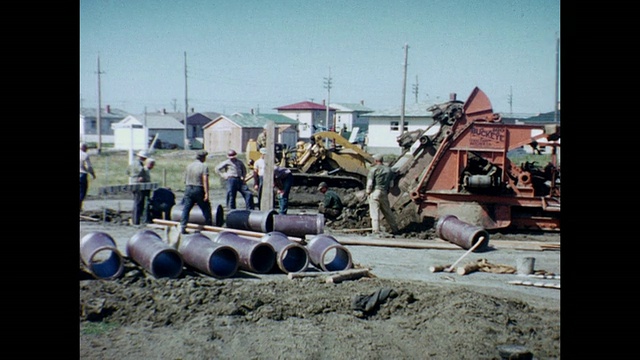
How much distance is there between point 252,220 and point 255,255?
9.07 feet

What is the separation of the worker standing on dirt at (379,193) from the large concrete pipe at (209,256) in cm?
456

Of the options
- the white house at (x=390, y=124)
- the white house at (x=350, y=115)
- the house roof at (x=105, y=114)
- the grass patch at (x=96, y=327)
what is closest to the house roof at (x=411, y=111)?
the white house at (x=390, y=124)

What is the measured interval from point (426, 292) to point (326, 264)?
1.97 meters

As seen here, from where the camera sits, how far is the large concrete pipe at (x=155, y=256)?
301 inches

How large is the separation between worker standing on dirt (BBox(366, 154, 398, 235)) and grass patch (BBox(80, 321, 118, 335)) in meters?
6.88

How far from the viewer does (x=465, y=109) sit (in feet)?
41.9

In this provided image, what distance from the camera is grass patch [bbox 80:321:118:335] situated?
5.87 m

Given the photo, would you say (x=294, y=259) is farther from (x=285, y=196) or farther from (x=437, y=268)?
(x=285, y=196)

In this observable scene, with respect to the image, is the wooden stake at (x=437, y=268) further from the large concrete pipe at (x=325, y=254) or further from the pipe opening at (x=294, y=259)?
the pipe opening at (x=294, y=259)

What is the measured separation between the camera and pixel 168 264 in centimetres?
794

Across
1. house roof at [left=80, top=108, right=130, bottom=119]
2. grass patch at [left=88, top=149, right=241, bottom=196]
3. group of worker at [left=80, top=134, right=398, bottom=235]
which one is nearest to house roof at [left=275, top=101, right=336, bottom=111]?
house roof at [left=80, top=108, right=130, bottom=119]
